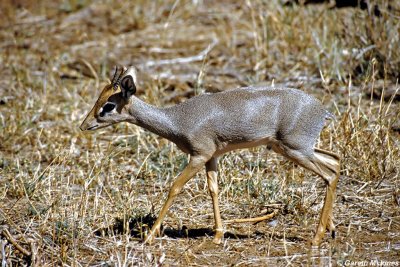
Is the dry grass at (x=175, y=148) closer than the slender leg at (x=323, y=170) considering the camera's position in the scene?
No

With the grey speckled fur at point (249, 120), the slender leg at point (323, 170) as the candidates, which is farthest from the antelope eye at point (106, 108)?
the slender leg at point (323, 170)

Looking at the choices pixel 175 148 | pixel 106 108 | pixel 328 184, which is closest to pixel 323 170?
pixel 328 184

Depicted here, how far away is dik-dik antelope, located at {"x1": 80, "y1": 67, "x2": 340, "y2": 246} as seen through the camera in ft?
17.1

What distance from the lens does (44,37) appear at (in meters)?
10.9

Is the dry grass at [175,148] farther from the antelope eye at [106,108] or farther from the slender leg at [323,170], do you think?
the antelope eye at [106,108]

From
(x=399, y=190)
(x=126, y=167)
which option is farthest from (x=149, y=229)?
(x=399, y=190)

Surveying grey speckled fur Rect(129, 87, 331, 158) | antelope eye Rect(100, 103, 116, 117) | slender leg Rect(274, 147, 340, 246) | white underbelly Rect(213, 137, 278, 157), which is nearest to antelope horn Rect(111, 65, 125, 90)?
antelope eye Rect(100, 103, 116, 117)

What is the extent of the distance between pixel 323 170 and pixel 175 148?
84.7 inches

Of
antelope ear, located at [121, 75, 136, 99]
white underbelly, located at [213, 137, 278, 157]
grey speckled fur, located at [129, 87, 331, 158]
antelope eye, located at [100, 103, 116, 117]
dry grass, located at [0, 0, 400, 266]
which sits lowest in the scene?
dry grass, located at [0, 0, 400, 266]

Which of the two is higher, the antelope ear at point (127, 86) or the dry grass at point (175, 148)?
the antelope ear at point (127, 86)

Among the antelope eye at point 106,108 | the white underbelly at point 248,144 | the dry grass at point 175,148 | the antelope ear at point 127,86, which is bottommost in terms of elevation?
the dry grass at point 175,148

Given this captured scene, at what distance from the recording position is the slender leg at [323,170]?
523cm

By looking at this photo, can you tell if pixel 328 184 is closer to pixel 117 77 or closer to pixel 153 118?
pixel 153 118

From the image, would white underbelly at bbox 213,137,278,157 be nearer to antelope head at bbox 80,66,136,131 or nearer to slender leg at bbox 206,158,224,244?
slender leg at bbox 206,158,224,244
